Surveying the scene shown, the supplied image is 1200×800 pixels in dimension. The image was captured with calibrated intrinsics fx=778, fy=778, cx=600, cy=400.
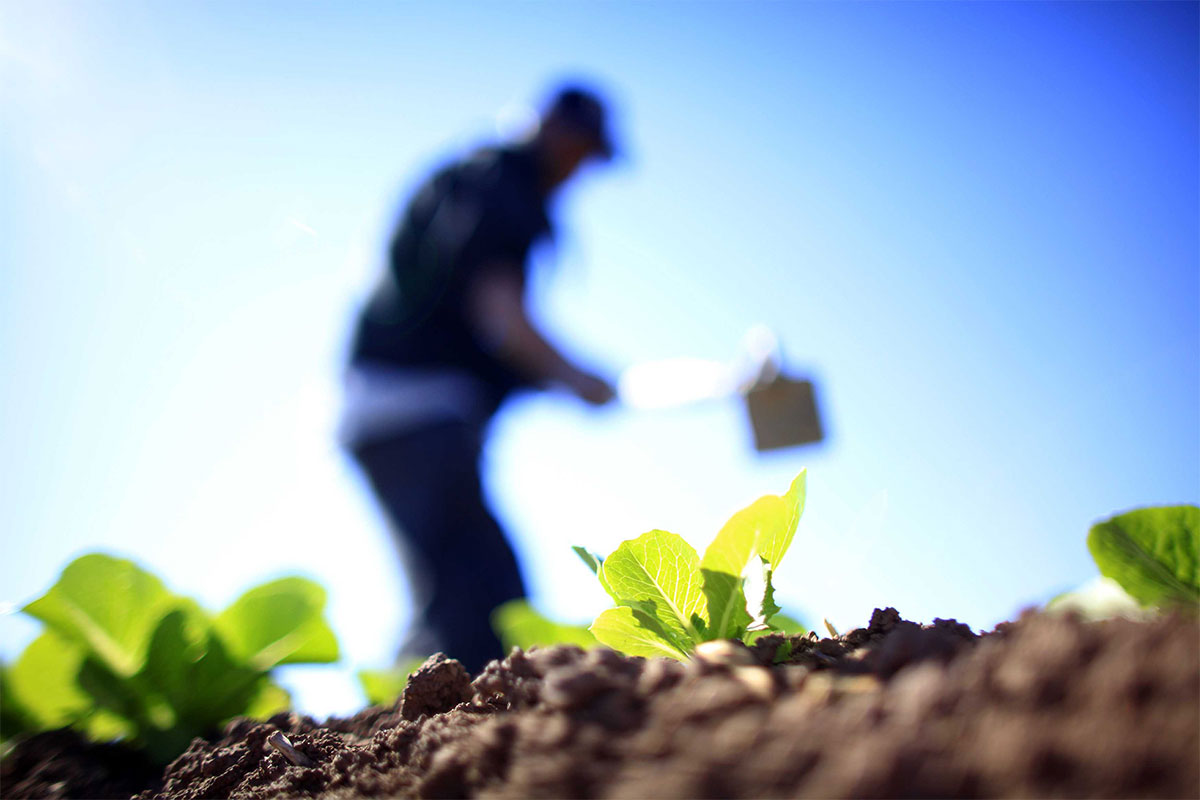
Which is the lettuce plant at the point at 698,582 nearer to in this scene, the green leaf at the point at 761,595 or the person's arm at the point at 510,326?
the green leaf at the point at 761,595

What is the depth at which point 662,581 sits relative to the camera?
637 millimetres

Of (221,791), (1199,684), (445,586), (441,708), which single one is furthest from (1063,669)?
(445,586)

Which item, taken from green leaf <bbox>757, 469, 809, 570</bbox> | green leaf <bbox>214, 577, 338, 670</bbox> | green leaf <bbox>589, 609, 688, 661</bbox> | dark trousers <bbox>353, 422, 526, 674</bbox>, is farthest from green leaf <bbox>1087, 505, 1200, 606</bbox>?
dark trousers <bbox>353, 422, 526, 674</bbox>

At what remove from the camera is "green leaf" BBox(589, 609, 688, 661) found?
0.64 m

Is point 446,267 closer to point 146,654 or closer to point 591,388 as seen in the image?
point 591,388

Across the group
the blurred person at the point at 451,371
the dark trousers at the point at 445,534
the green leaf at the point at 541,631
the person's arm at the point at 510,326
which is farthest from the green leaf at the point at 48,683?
the person's arm at the point at 510,326

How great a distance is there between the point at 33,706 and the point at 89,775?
27 centimetres

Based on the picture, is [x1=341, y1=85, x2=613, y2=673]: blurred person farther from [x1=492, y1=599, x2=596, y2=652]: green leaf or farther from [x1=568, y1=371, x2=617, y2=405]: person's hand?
[x1=492, y1=599, x2=596, y2=652]: green leaf

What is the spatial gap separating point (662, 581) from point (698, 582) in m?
0.03

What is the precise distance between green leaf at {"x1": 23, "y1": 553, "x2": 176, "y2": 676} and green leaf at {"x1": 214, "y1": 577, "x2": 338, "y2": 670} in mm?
86

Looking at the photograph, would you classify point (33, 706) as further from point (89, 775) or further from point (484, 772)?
point (484, 772)

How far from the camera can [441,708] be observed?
2.33ft

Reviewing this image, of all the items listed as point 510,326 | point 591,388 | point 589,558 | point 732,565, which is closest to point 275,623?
point 589,558

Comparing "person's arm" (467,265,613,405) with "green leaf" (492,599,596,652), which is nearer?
"green leaf" (492,599,596,652)
